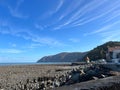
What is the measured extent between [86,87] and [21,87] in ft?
40.7

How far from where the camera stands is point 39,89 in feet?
50.9

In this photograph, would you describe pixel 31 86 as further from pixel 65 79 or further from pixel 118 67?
pixel 118 67

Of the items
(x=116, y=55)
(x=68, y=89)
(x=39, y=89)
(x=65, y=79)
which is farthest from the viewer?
(x=116, y=55)

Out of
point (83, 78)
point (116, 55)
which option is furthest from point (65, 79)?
point (116, 55)

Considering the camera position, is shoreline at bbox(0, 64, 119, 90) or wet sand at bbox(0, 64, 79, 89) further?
wet sand at bbox(0, 64, 79, 89)

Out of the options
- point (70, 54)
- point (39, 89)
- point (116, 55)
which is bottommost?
point (39, 89)

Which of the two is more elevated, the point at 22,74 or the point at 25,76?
the point at 22,74

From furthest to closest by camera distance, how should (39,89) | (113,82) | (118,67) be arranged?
1. (118,67)
2. (39,89)
3. (113,82)

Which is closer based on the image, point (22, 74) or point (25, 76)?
point (25, 76)

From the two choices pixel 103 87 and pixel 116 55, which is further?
pixel 116 55

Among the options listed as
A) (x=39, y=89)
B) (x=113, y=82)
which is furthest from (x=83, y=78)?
(x=113, y=82)

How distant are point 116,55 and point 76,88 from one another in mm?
41102

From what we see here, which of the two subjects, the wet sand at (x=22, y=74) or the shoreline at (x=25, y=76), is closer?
the shoreline at (x=25, y=76)

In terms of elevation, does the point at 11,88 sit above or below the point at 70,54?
below
